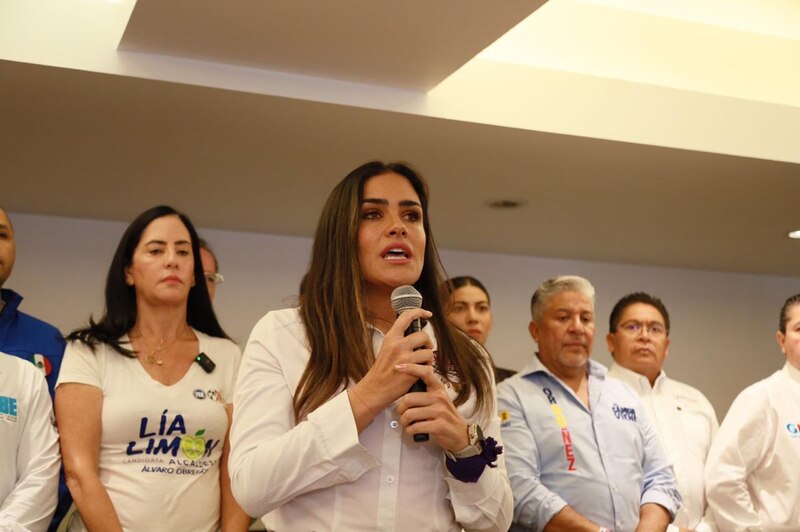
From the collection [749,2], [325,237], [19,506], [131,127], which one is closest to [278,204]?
[131,127]

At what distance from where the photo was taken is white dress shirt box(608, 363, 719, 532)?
3.83 metres

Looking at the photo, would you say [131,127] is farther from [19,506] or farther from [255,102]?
[19,506]

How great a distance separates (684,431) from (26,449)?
2.77 meters

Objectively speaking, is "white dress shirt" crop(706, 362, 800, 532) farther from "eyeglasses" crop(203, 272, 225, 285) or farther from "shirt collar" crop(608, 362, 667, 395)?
"eyeglasses" crop(203, 272, 225, 285)

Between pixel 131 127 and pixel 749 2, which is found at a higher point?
pixel 749 2

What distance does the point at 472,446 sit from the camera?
1.71m

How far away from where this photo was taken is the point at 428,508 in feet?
5.77

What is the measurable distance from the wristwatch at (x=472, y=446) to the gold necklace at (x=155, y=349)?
50.5 inches

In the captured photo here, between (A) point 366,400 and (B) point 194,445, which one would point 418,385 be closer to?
(A) point 366,400

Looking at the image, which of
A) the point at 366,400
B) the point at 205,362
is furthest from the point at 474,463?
the point at 205,362

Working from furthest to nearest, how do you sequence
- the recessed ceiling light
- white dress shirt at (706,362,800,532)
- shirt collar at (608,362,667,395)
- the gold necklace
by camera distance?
the recessed ceiling light < shirt collar at (608,362,667,395) < white dress shirt at (706,362,800,532) < the gold necklace

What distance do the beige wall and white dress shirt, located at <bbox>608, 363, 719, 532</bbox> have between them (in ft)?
7.30

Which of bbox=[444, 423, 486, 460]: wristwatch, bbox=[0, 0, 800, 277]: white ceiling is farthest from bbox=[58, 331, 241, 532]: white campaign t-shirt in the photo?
bbox=[0, 0, 800, 277]: white ceiling

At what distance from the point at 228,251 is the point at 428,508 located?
14.8ft
